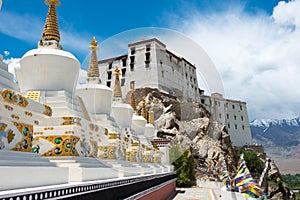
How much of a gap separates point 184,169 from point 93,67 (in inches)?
784

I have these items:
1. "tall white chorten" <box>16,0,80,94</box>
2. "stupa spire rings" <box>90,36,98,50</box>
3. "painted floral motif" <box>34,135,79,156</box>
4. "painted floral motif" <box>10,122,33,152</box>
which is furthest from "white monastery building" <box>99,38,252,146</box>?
"painted floral motif" <box>10,122,33,152</box>

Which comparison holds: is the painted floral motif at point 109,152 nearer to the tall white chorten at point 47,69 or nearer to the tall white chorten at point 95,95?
the tall white chorten at point 95,95

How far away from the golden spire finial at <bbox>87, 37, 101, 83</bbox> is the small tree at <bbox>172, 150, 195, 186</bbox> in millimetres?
19356

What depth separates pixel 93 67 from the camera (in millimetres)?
12320

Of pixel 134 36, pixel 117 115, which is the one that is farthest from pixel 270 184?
pixel 134 36

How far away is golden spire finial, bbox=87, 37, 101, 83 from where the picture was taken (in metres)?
12.2

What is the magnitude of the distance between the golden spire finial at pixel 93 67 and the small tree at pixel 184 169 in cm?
1936

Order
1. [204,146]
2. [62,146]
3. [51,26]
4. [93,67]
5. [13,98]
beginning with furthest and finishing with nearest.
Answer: [204,146], [93,67], [51,26], [62,146], [13,98]

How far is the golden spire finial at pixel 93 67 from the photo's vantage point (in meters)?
12.2

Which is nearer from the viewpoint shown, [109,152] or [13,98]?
[13,98]

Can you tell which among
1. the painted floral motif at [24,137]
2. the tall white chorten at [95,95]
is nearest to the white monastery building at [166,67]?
the tall white chorten at [95,95]

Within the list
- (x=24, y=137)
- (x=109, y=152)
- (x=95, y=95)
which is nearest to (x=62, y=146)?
(x=24, y=137)

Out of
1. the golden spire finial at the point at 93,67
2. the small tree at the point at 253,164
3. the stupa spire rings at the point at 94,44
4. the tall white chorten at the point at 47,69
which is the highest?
the stupa spire rings at the point at 94,44

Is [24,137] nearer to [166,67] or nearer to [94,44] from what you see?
[166,67]
